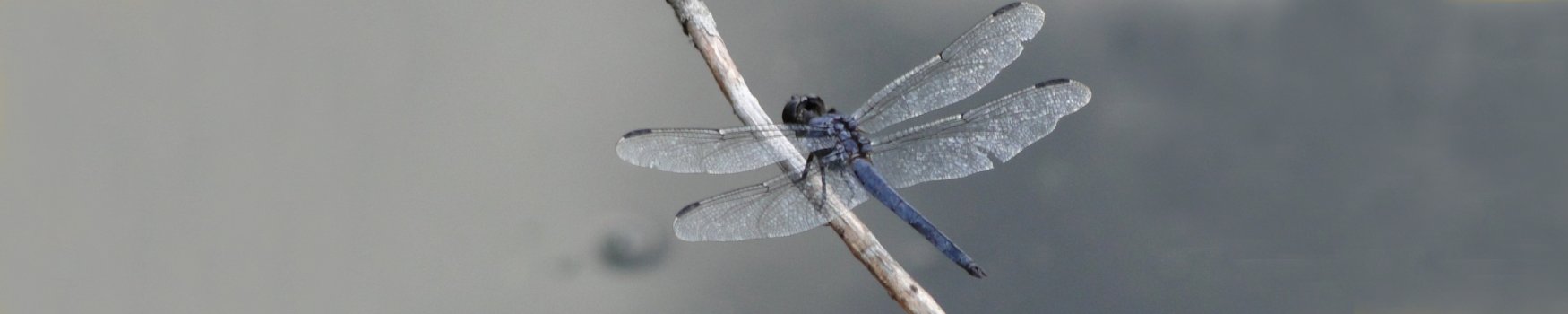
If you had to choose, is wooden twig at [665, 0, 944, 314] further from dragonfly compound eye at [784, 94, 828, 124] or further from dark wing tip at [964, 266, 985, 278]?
dark wing tip at [964, 266, 985, 278]

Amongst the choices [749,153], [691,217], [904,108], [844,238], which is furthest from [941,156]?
[691,217]

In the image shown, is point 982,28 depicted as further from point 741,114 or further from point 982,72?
point 741,114

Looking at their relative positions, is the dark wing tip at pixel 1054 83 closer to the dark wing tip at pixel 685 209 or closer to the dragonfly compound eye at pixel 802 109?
the dragonfly compound eye at pixel 802 109

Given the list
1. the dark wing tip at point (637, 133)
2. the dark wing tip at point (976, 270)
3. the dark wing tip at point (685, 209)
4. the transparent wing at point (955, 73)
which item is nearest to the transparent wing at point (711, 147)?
the dark wing tip at point (637, 133)

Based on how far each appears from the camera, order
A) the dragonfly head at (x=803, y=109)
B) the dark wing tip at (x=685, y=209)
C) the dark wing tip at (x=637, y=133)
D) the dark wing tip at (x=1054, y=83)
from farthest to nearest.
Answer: the dragonfly head at (x=803, y=109) < the dark wing tip at (x=1054, y=83) < the dark wing tip at (x=685, y=209) < the dark wing tip at (x=637, y=133)

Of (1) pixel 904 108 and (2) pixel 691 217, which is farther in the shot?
(1) pixel 904 108

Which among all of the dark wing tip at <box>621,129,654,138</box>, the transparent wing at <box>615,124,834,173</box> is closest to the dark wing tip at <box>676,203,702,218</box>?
the transparent wing at <box>615,124,834,173</box>

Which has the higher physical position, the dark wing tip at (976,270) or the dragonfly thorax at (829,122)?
the dragonfly thorax at (829,122)
